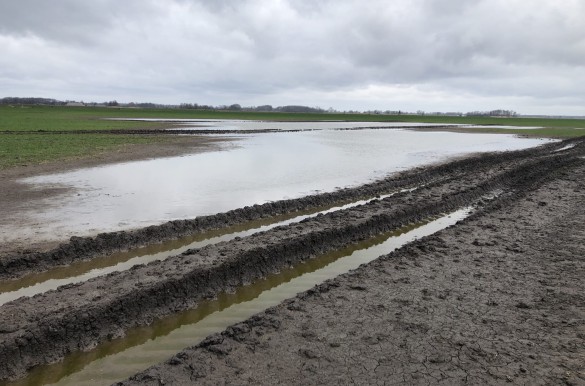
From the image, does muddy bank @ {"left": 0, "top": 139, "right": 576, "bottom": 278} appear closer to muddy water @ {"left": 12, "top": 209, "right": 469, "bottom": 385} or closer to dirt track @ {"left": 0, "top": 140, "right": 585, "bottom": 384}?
dirt track @ {"left": 0, "top": 140, "right": 585, "bottom": 384}

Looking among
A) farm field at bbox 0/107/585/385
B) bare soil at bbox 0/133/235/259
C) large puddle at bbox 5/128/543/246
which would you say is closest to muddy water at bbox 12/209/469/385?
farm field at bbox 0/107/585/385

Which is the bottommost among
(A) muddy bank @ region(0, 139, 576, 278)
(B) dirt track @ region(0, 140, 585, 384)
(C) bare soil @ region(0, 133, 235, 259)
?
(C) bare soil @ region(0, 133, 235, 259)

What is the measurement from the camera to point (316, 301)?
7.82 meters

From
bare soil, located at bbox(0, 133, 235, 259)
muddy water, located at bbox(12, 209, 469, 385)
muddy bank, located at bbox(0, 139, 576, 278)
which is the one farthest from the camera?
bare soil, located at bbox(0, 133, 235, 259)

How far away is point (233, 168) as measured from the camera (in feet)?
81.8

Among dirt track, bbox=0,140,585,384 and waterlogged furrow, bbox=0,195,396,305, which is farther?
waterlogged furrow, bbox=0,195,396,305

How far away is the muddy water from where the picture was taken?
6.15 metres

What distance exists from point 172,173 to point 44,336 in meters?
16.8

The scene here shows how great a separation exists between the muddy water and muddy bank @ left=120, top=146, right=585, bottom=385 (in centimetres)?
69

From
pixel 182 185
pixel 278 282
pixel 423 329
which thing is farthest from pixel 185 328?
pixel 182 185

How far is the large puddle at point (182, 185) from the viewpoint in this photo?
13180 mm

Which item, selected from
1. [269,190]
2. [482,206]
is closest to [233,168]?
[269,190]

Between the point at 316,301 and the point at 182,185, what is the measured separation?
1290 cm

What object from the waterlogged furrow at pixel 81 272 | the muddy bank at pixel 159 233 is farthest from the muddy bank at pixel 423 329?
the muddy bank at pixel 159 233
